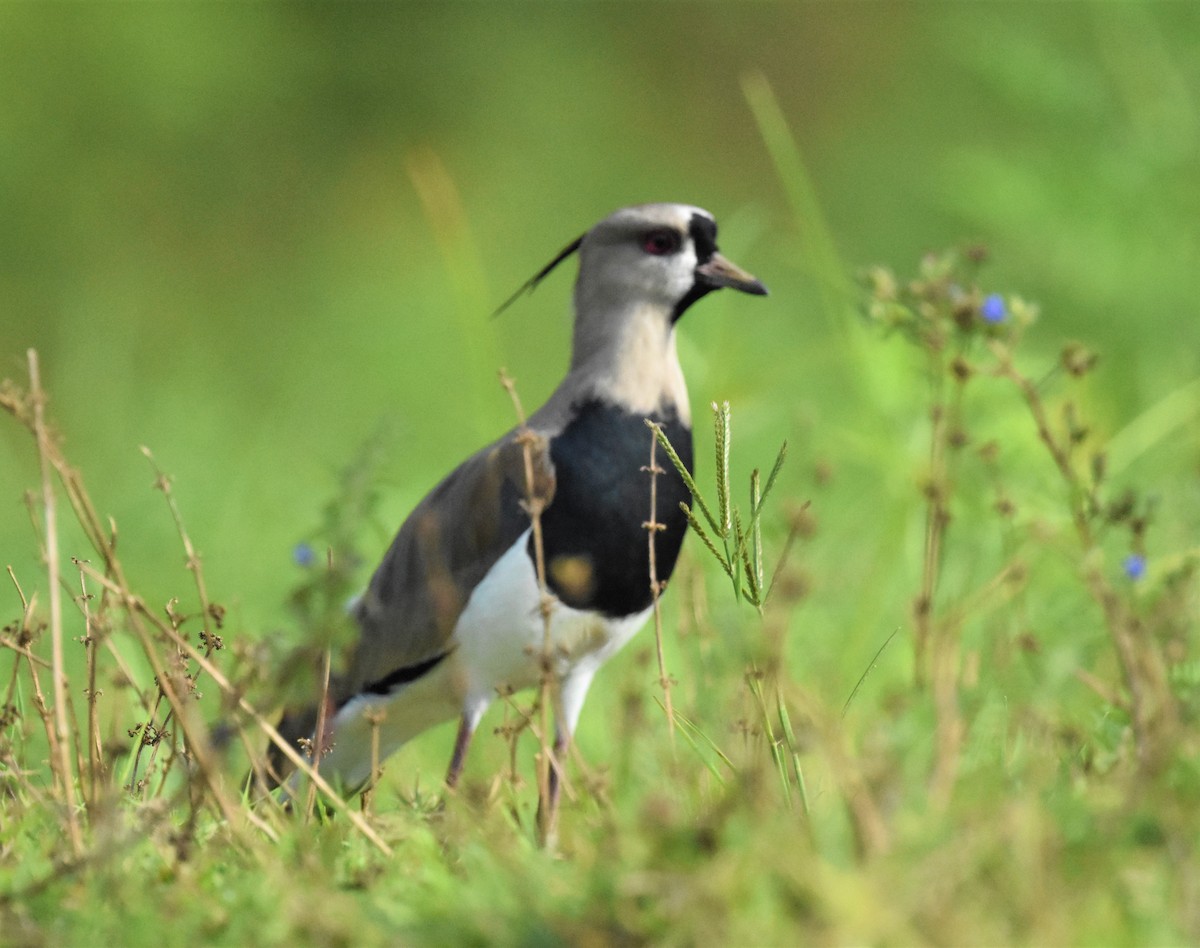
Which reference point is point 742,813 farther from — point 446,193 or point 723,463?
point 446,193

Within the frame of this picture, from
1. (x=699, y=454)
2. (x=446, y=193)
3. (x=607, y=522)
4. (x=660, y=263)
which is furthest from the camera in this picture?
(x=446, y=193)

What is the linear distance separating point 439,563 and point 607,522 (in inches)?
13.3

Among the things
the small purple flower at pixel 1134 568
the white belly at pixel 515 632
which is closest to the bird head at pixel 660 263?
the white belly at pixel 515 632

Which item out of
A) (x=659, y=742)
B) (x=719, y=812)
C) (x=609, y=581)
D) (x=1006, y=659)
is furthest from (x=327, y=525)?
(x=609, y=581)

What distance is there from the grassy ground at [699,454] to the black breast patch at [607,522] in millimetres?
124

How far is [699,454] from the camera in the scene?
4.98 meters

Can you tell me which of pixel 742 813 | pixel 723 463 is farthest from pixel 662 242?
pixel 742 813

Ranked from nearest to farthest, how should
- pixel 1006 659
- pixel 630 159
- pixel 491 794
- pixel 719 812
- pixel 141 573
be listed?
pixel 719 812, pixel 1006 659, pixel 491 794, pixel 141 573, pixel 630 159

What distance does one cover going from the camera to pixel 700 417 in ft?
15.6

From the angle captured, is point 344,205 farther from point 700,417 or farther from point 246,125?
point 700,417

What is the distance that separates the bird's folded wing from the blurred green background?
6.29ft

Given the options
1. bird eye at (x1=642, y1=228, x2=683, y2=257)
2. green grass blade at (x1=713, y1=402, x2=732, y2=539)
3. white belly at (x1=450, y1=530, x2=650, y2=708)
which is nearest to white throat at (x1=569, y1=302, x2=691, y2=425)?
bird eye at (x1=642, y1=228, x2=683, y2=257)

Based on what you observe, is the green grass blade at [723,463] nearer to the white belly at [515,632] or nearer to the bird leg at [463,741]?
the white belly at [515,632]

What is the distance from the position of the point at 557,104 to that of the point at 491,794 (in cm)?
962
